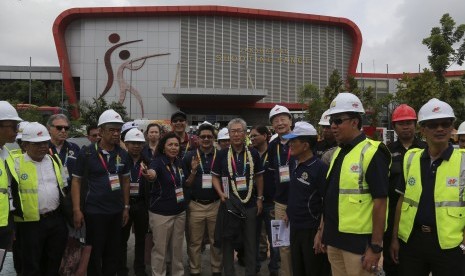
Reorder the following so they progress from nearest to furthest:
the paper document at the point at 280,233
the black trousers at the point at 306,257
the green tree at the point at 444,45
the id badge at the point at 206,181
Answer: the black trousers at the point at 306,257, the paper document at the point at 280,233, the id badge at the point at 206,181, the green tree at the point at 444,45

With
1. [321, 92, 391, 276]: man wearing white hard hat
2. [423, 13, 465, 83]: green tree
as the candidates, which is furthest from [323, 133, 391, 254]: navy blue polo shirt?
[423, 13, 465, 83]: green tree

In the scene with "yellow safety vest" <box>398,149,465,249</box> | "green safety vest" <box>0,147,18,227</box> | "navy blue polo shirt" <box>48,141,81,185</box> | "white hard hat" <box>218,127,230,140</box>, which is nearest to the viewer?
"yellow safety vest" <box>398,149,465,249</box>

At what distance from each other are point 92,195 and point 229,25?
1445 inches

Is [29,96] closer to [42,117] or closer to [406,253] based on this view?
[42,117]

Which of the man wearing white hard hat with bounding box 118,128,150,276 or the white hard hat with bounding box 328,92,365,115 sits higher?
the white hard hat with bounding box 328,92,365,115

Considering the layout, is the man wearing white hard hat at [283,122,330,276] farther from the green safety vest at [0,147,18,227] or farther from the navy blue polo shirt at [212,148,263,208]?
the green safety vest at [0,147,18,227]

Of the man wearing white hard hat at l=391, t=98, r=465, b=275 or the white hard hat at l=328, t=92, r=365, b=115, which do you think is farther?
the white hard hat at l=328, t=92, r=365, b=115

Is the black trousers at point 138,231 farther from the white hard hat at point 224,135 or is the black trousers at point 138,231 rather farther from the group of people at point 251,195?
the white hard hat at point 224,135

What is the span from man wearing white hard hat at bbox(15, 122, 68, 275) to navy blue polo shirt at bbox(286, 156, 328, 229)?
7.88ft

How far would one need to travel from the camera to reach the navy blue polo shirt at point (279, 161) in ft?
14.9

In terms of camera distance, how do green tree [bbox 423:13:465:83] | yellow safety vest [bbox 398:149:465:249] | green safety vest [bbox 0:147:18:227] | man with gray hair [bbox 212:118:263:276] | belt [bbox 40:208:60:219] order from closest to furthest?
1. yellow safety vest [bbox 398:149:465:249]
2. green safety vest [bbox 0:147:18:227]
3. belt [bbox 40:208:60:219]
4. man with gray hair [bbox 212:118:263:276]
5. green tree [bbox 423:13:465:83]

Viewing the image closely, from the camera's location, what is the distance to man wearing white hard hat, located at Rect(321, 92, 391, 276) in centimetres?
271

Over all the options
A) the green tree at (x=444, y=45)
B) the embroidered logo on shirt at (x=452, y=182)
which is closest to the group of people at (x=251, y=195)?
the embroidered logo on shirt at (x=452, y=182)

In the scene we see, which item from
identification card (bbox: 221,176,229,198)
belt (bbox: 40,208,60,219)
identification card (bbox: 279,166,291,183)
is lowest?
belt (bbox: 40,208,60,219)
